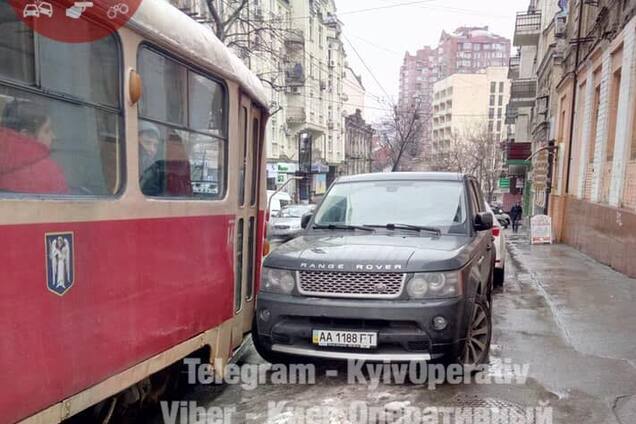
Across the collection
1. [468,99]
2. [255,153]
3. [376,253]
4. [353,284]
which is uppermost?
[468,99]

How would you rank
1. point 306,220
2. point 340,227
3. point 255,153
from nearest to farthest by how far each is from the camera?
1. point 255,153
2. point 340,227
3. point 306,220

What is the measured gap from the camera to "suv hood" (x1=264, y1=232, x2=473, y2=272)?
398 cm

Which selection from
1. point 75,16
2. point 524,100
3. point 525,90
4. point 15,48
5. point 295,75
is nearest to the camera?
point 15,48

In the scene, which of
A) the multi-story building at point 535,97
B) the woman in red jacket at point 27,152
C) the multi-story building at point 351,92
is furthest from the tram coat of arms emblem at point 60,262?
the multi-story building at point 351,92

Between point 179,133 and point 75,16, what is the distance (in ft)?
3.40

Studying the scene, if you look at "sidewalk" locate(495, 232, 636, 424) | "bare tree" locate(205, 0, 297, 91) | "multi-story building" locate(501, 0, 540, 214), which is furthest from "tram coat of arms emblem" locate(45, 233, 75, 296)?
"multi-story building" locate(501, 0, 540, 214)

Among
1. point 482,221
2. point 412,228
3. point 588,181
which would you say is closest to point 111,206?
point 412,228

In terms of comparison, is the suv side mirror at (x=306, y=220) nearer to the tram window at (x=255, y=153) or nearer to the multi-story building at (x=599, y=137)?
the tram window at (x=255, y=153)

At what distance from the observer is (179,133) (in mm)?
3344

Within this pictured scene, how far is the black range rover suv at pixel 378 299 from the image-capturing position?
3.91 m

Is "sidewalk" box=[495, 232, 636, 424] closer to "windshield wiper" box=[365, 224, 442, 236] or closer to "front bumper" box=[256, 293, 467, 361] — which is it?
"front bumper" box=[256, 293, 467, 361]

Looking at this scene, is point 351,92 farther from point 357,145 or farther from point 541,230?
point 541,230

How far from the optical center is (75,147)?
247 centimetres

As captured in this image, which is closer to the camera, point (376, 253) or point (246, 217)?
point (376, 253)
